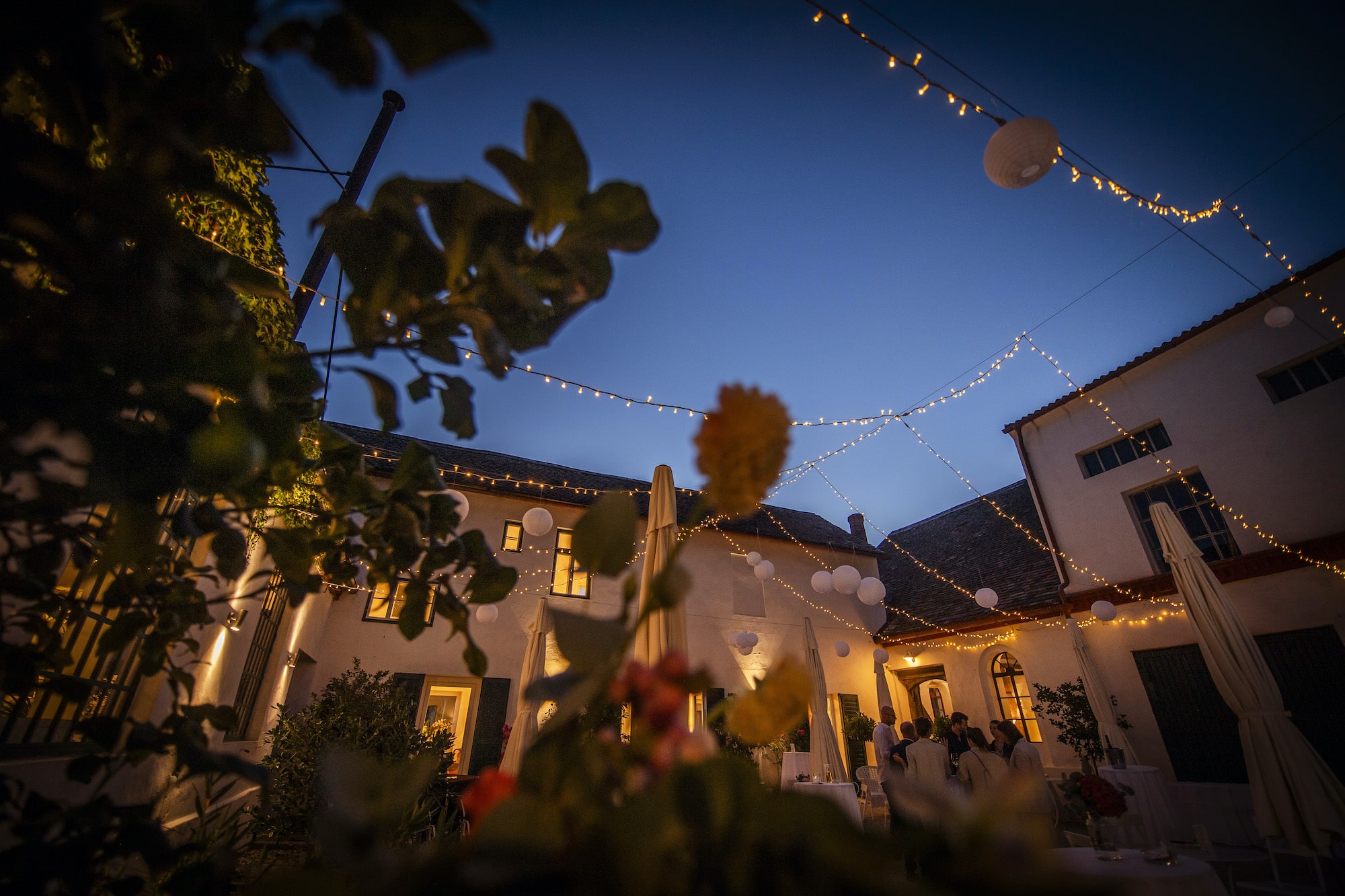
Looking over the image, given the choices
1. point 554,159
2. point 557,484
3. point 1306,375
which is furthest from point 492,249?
point 1306,375

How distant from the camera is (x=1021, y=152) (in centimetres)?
388

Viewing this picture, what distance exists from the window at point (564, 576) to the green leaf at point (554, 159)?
30.5ft

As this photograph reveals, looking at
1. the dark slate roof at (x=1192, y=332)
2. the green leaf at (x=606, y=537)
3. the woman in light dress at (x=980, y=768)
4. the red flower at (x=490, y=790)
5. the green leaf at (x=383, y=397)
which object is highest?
the dark slate roof at (x=1192, y=332)

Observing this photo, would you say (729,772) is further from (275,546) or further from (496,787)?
(275,546)

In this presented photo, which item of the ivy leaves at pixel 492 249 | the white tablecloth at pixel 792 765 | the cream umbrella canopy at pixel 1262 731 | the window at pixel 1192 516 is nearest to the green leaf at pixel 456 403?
the ivy leaves at pixel 492 249

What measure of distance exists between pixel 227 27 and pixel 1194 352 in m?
11.0

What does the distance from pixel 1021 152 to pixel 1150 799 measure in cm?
692

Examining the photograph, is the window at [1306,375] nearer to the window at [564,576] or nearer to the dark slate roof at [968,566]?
the dark slate roof at [968,566]

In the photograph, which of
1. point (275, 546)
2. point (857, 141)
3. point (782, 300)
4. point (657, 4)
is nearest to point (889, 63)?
point (657, 4)

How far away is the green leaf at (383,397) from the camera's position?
0.75 m

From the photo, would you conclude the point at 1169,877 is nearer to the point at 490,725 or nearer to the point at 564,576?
the point at 490,725

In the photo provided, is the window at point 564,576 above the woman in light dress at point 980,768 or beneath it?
above

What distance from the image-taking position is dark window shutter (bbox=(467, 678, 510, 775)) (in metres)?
7.96

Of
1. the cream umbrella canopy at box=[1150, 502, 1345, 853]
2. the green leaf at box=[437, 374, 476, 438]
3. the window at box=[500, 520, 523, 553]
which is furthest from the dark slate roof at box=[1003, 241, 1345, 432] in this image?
the green leaf at box=[437, 374, 476, 438]
